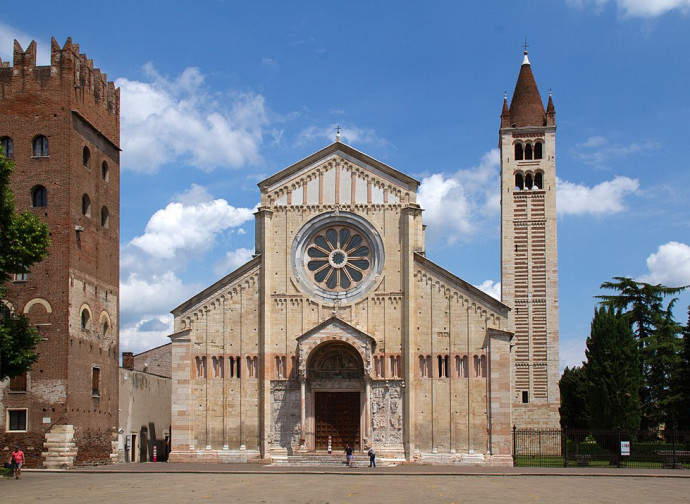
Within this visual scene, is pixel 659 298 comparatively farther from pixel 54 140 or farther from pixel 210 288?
pixel 54 140

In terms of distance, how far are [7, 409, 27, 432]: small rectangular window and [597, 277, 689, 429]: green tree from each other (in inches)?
1339

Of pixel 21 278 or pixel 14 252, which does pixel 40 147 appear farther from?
pixel 14 252

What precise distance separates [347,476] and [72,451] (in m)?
12.0

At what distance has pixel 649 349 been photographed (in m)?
55.5

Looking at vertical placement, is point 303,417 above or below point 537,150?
below

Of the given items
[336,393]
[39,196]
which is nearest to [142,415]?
[336,393]

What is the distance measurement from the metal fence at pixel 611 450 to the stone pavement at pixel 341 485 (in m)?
2.53

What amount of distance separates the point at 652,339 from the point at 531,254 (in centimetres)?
918

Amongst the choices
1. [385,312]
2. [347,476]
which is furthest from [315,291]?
[347,476]

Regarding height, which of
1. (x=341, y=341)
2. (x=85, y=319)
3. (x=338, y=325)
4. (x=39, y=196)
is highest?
(x=39, y=196)

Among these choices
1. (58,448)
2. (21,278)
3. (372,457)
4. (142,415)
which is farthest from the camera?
(142,415)

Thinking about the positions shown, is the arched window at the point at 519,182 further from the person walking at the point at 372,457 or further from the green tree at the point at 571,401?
the person walking at the point at 372,457

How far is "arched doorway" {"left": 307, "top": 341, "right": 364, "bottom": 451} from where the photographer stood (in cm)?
4206

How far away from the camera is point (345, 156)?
44031 mm
